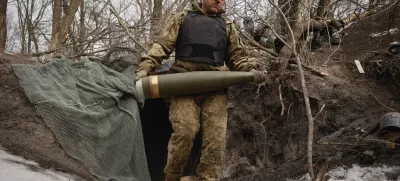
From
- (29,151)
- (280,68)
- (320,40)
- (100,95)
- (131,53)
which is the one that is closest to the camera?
(29,151)

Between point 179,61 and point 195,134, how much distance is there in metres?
0.68

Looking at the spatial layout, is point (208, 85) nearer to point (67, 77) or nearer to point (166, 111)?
point (67, 77)

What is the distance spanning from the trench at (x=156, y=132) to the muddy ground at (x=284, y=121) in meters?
0.01

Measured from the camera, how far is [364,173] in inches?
146

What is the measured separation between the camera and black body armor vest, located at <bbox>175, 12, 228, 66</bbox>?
3861 mm

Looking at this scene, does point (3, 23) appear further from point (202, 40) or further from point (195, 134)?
point (195, 134)

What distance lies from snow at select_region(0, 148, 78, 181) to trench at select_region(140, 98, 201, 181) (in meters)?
2.78

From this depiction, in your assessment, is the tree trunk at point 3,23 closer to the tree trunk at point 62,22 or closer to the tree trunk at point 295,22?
the tree trunk at point 62,22

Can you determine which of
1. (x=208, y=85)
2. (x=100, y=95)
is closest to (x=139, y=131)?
(x=100, y=95)

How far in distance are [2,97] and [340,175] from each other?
121 inches

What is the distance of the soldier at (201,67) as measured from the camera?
3.69 meters

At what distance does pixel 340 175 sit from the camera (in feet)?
12.3

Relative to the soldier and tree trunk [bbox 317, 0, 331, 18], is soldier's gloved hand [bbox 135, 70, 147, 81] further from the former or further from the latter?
tree trunk [bbox 317, 0, 331, 18]

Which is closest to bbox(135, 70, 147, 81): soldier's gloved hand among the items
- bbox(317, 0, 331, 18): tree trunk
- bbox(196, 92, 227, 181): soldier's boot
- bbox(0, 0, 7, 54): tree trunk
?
bbox(196, 92, 227, 181): soldier's boot
